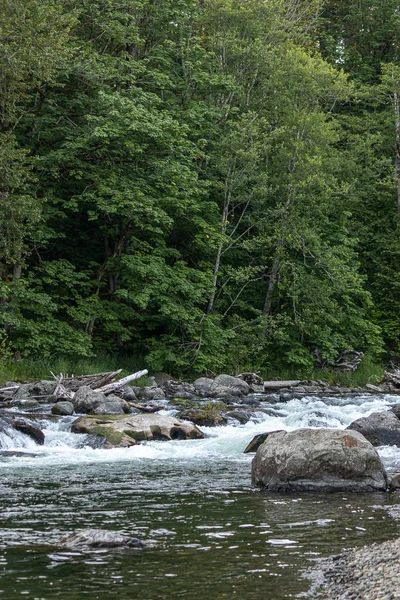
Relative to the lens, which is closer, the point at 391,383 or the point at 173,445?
the point at 173,445

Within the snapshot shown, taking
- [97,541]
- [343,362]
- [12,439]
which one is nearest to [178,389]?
[12,439]

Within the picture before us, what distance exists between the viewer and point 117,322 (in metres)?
26.4

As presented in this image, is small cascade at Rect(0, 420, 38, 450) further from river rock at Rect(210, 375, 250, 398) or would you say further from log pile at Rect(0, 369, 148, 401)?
river rock at Rect(210, 375, 250, 398)

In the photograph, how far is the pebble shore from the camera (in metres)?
5.49

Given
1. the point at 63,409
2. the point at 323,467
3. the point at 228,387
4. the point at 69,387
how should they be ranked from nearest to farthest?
the point at 323,467 → the point at 63,409 → the point at 69,387 → the point at 228,387

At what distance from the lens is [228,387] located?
2383cm

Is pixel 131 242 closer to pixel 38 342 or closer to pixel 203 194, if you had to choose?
pixel 203 194

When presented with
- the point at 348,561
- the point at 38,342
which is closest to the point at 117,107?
the point at 38,342

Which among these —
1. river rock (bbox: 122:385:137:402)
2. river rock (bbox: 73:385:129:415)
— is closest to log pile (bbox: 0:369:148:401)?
river rock (bbox: 122:385:137:402)

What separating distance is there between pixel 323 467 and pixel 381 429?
462 centimetres

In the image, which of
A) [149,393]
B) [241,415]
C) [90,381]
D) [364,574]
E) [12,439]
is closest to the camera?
[364,574]

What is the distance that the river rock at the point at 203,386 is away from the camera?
23.3 meters

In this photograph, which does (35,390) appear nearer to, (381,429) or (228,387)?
(228,387)

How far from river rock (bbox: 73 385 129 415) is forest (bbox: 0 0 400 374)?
18.5 feet
